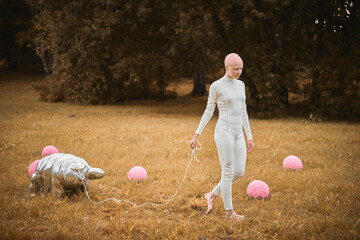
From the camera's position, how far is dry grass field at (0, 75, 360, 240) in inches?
181

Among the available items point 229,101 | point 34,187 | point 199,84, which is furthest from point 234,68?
point 199,84

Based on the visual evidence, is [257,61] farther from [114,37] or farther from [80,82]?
[80,82]

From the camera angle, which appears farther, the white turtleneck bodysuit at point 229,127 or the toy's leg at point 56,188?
the toy's leg at point 56,188

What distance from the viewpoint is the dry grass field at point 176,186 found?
4.60 m

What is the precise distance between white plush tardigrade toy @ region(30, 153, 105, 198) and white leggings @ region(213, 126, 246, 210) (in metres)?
2.32

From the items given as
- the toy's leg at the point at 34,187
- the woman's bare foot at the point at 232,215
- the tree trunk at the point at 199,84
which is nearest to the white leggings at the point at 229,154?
the woman's bare foot at the point at 232,215

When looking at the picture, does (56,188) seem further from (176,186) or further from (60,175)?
(176,186)

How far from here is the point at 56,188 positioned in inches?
216

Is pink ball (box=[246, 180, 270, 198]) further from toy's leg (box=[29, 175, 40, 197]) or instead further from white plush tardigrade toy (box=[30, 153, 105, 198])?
toy's leg (box=[29, 175, 40, 197])

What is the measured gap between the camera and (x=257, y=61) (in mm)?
14320

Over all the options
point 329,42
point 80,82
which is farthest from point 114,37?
point 329,42

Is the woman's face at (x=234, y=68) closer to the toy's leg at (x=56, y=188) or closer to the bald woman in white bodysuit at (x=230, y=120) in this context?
the bald woman in white bodysuit at (x=230, y=120)

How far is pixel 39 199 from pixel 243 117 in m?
3.71

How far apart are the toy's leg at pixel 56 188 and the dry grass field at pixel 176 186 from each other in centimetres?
14
